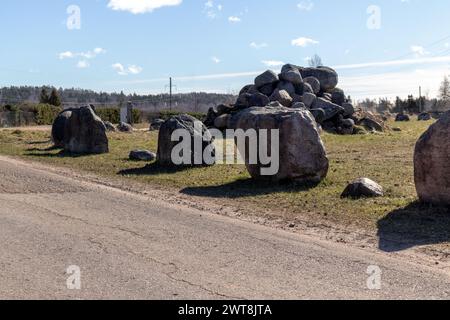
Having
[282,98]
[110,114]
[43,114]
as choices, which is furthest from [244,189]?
[110,114]

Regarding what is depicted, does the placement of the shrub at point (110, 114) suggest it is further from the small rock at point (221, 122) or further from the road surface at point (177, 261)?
the road surface at point (177, 261)

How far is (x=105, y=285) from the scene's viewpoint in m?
5.36

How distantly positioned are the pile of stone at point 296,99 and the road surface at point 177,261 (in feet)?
69.5

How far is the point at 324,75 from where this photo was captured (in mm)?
36938

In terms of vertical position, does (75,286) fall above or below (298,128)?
below

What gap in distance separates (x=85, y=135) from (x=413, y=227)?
14533 millimetres

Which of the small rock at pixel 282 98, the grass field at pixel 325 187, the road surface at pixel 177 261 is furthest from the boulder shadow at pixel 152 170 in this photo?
the small rock at pixel 282 98

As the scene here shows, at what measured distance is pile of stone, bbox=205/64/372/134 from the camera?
3086 centimetres

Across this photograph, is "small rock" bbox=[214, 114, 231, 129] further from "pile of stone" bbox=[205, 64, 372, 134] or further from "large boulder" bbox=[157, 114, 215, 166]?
"large boulder" bbox=[157, 114, 215, 166]

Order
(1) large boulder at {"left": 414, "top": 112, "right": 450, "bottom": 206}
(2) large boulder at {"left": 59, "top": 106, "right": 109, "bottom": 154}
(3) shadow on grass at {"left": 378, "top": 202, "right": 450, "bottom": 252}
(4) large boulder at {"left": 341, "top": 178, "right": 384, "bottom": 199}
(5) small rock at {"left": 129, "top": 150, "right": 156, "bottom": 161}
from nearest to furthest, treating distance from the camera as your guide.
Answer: (3) shadow on grass at {"left": 378, "top": 202, "right": 450, "bottom": 252} < (1) large boulder at {"left": 414, "top": 112, "right": 450, "bottom": 206} < (4) large boulder at {"left": 341, "top": 178, "right": 384, "bottom": 199} < (5) small rock at {"left": 129, "top": 150, "right": 156, "bottom": 161} < (2) large boulder at {"left": 59, "top": 106, "right": 109, "bottom": 154}

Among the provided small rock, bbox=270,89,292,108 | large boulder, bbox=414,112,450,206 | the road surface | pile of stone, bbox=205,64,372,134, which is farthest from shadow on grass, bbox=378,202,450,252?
small rock, bbox=270,89,292,108
